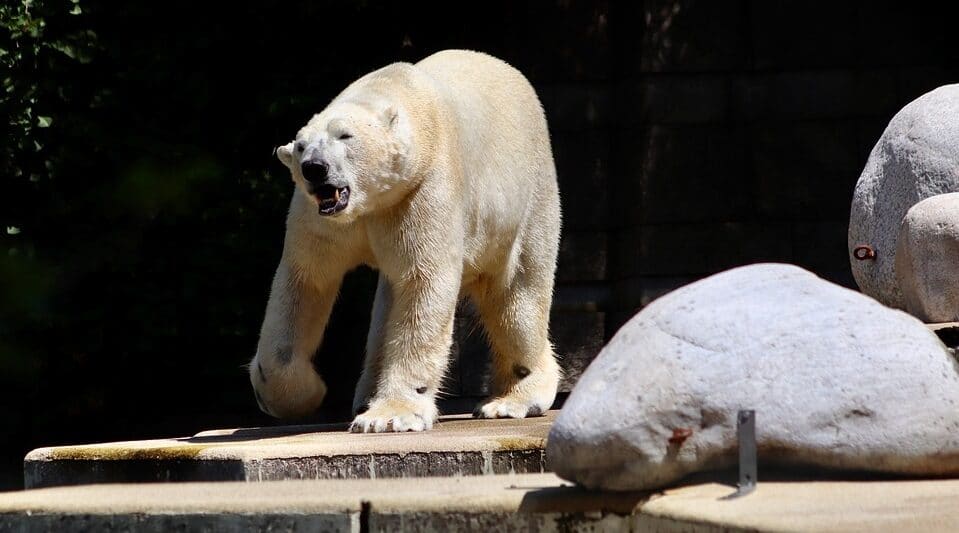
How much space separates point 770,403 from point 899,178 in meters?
2.76

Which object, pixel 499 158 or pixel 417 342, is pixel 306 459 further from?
pixel 499 158

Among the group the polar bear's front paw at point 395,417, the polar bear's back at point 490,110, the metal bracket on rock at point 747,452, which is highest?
the polar bear's back at point 490,110

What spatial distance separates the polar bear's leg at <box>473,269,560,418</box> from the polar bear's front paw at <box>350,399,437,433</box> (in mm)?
1059

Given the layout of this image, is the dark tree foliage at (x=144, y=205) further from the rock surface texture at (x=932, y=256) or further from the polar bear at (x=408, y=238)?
the rock surface texture at (x=932, y=256)

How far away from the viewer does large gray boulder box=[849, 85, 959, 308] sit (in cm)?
575

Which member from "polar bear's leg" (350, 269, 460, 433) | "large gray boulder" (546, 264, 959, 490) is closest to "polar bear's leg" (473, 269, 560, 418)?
"polar bear's leg" (350, 269, 460, 433)

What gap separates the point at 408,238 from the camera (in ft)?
18.2

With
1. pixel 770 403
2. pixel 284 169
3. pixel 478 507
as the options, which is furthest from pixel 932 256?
pixel 284 169

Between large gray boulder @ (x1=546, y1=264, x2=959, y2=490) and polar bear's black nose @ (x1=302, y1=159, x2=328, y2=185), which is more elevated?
polar bear's black nose @ (x1=302, y1=159, x2=328, y2=185)

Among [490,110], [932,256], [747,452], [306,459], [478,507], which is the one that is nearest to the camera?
[747,452]

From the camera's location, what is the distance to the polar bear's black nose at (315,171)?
17.2ft

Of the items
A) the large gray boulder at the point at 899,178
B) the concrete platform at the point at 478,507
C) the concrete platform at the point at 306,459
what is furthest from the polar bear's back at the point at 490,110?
the concrete platform at the point at 478,507

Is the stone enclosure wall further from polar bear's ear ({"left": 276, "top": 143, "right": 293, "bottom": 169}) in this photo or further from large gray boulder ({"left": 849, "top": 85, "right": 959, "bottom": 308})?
polar bear's ear ({"left": 276, "top": 143, "right": 293, "bottom": 169})

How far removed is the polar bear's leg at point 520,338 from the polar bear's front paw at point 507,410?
0.10m
